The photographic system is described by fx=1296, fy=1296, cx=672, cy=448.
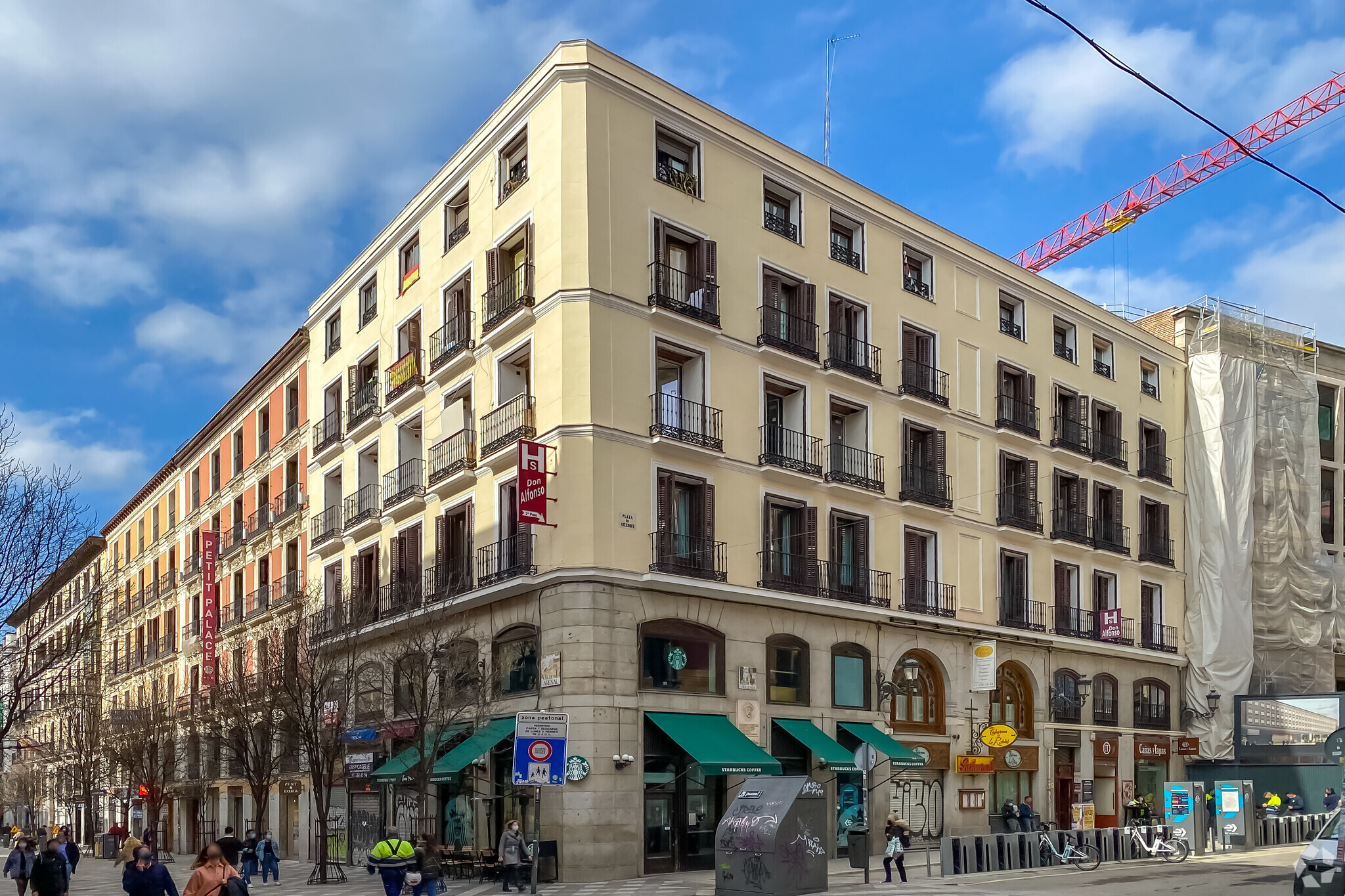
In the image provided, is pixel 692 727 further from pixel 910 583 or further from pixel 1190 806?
pixel 1190 806

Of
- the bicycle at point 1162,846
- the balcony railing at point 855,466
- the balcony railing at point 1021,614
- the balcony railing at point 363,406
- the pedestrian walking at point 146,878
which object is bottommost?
the bicycle at point 1162,846

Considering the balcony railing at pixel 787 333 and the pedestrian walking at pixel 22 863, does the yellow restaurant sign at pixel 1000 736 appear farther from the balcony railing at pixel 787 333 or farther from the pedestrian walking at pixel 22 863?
the pedestrian walking at pixel 22 863

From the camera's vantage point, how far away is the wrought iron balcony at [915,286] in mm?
39562

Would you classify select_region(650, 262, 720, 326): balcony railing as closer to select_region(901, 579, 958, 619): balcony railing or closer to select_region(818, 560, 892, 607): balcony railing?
select_region(818, 560, 892, 607): balcony railing

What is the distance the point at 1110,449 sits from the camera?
46.0 metres

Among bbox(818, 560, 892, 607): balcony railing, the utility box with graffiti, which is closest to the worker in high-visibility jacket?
the utility box with graffiti

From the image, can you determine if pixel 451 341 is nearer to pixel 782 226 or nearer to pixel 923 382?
pixel 782 226

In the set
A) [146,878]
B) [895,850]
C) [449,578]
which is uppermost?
[449,578]

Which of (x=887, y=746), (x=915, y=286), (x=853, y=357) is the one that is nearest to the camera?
(x=887, y=746)

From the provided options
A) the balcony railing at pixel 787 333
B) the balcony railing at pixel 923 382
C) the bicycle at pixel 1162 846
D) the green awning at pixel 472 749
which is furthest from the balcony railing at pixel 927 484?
the green awning at pixel 472 749

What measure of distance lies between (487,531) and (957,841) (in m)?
13.6

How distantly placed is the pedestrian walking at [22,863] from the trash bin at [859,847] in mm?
16263

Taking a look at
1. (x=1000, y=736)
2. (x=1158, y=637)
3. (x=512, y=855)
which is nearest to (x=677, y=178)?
(x=1000, y=736)

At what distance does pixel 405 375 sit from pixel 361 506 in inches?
196
